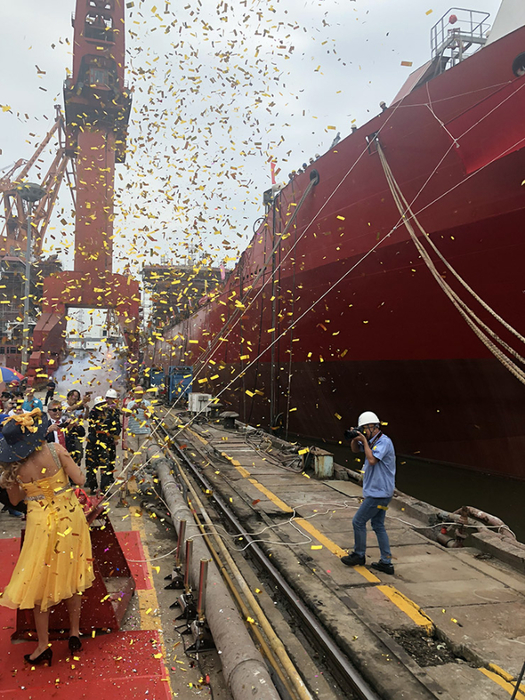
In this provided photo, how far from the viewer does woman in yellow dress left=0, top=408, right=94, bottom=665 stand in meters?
3.26

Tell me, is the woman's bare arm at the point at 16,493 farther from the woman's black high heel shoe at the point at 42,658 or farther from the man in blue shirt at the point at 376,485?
the man in blue shirt at the point at 376,485

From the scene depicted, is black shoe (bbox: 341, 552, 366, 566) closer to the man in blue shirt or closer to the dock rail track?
the man in blue shirt

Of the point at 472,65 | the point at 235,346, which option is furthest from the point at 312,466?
the point at 235,346

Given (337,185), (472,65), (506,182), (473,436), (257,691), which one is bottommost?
(257,691)

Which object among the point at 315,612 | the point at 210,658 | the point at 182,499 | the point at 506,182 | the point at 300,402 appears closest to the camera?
the point at 210,658

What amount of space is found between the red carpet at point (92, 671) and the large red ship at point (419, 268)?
15.8ft

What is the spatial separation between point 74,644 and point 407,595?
281 centimetres

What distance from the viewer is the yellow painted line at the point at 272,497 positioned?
680 cm

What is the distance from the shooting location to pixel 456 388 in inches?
350

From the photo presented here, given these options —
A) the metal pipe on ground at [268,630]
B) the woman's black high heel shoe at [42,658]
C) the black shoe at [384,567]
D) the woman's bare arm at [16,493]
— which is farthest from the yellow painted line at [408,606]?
the woman's bare arm at [16,493]

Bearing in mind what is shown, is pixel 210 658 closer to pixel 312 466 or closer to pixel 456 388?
pixel 312 466

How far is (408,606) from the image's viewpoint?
411 centimetres

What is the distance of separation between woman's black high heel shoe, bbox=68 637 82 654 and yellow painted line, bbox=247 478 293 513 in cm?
361

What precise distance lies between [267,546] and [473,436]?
509cm
